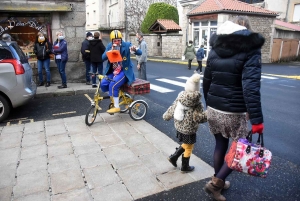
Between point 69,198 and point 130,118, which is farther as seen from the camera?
point 130,118

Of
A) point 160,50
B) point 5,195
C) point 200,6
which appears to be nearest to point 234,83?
point 5,195

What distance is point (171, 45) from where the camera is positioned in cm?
2411

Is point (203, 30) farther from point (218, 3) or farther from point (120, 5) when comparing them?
point (120, 5)

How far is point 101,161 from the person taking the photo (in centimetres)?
385

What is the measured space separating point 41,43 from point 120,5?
2782cm

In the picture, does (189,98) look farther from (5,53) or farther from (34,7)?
(34,7)

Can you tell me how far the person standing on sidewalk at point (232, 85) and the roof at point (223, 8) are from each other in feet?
56.2

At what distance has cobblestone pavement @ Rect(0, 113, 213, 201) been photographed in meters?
3.12

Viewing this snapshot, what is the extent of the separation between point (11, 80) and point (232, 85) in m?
4.86

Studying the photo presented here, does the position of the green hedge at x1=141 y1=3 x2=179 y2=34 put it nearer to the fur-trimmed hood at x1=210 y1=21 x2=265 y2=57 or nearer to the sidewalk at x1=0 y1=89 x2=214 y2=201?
the sidewalk at x1=0 y1=89 x2=214 y2=201

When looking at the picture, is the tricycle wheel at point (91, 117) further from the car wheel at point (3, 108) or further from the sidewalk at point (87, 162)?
the car wheel at point (3, 108)

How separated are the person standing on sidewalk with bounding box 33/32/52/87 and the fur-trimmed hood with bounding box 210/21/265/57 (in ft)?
22.8

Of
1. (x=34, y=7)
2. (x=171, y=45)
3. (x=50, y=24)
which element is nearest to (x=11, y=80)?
(x=34, y=7)

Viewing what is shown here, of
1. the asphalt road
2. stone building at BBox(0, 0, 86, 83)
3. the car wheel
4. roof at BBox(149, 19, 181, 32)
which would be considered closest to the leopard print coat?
the asphalt road
